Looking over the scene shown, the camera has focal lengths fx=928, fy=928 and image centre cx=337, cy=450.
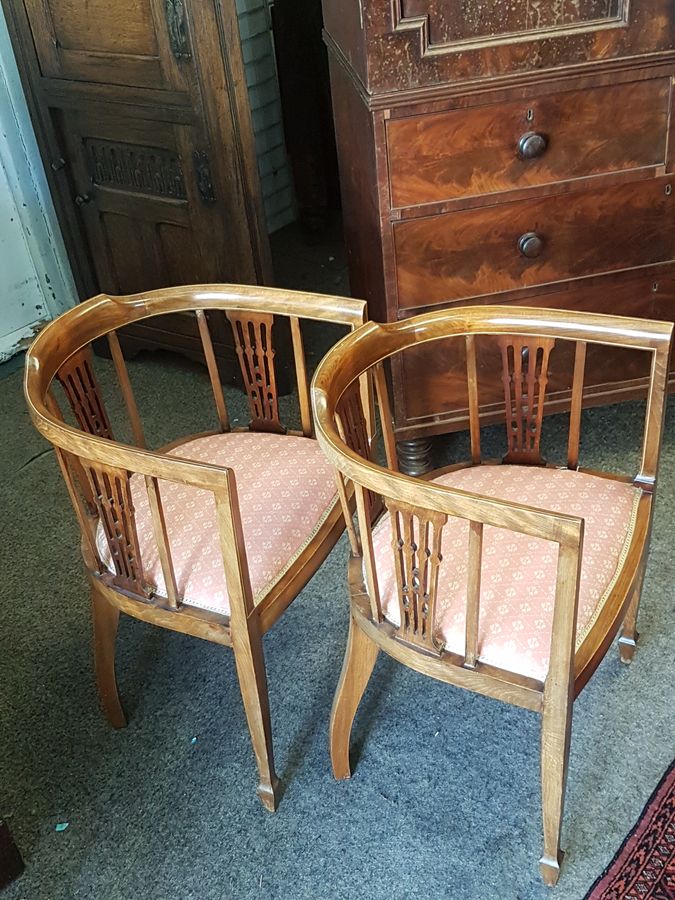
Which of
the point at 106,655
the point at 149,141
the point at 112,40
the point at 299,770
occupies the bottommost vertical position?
the point at 299,770

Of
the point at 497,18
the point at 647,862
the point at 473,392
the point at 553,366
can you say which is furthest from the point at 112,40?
the point at 647,862

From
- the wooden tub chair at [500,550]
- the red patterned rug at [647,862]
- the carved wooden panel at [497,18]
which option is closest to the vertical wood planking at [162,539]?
the wooden tub chair at [500,550]

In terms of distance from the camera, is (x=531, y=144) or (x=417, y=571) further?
(x=531, y=144)

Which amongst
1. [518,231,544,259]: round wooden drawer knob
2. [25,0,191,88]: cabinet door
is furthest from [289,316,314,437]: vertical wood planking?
[25,0,191,88]: cabinet door

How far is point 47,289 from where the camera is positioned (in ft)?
9.98

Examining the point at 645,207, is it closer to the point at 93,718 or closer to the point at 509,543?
the point at 509,543

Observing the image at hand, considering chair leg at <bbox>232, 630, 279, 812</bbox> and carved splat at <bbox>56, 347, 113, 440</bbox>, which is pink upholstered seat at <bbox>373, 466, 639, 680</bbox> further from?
carved splat at <bbox>56, 347, 113, 440</bbox>

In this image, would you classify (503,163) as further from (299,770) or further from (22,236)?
(22,236)

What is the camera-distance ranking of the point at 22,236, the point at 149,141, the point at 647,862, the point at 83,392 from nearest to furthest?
the point at 647,862 → the point at 83,392 → the point at 149,141 → the point at 22,236

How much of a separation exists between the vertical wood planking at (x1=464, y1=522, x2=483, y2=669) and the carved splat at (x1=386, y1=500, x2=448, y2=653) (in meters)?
0.04

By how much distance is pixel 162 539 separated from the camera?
130 cm

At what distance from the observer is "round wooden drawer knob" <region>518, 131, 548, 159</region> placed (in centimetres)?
175

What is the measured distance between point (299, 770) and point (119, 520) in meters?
0.58

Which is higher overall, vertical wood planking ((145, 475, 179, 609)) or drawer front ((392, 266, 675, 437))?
vertical wood planking ((145, 475, 179, 609))
